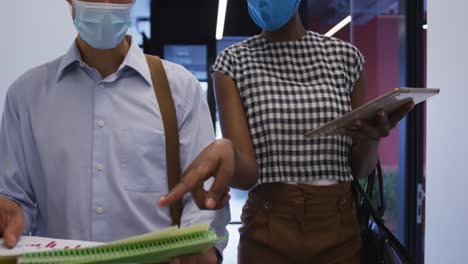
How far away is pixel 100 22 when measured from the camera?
118 cm

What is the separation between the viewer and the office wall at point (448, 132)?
268 centimetres

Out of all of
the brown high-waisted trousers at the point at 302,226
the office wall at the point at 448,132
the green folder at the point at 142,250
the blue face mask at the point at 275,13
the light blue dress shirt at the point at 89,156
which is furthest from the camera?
the office wall at the point at 448,132

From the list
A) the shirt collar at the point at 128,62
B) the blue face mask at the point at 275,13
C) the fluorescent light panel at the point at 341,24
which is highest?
the blue face mask at the point at 275,13

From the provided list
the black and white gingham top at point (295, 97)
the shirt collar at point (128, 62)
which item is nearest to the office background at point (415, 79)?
the shirt collar at point (128, 62)

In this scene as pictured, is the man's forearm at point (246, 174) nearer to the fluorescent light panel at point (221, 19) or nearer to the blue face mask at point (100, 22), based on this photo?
the blue face mask at point (100, 22)

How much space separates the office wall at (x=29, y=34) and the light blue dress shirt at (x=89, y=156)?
4.36 feet

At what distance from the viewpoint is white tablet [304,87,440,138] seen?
1021 millimetres

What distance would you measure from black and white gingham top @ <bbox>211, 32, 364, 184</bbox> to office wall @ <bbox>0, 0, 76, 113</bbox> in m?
1.43

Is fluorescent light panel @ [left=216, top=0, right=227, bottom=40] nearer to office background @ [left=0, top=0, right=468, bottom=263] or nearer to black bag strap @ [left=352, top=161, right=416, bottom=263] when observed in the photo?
office background @ [left=0, top=0, right=468, bottom=263]

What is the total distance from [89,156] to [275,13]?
28.2 inches

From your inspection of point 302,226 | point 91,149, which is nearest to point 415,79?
point 302,226

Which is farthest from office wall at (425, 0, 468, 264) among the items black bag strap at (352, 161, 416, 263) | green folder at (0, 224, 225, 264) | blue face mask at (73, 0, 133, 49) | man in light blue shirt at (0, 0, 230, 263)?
green folder at (0, 224, 225, 264)

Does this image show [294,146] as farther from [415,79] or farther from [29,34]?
[415,79]

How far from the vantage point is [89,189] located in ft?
3.83
